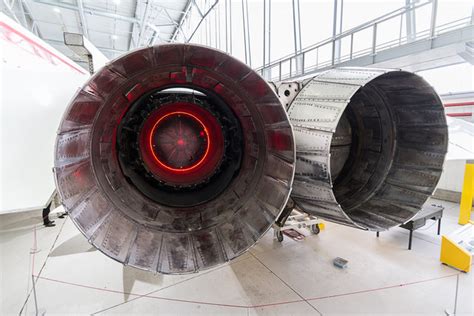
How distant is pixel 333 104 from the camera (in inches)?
54.6

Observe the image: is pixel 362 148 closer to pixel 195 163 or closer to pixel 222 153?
pixel 222 153

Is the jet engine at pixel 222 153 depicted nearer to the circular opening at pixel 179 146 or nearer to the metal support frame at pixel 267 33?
the circular opening at pixel 179 146

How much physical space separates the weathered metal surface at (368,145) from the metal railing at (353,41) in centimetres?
240

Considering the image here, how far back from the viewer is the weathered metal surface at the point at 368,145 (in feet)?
4.53

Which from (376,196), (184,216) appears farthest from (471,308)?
(184,216)

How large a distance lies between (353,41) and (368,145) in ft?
12.8

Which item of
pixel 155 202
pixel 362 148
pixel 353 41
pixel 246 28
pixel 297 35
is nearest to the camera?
pixel 155 202

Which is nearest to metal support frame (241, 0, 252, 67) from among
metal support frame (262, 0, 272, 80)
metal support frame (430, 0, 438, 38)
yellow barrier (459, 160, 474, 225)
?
metal support frame (262, 0, 272, 80)

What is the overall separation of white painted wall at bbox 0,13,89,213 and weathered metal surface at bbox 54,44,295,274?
0.22m

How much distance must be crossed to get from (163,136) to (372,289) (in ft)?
9.58

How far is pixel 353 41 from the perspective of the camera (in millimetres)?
4969

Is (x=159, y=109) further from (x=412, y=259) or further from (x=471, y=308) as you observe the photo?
(x=412, y=259)

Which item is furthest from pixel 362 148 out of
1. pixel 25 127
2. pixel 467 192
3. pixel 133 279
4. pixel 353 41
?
pixel 467 192

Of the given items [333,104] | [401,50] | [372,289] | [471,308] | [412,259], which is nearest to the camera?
[333,104]
